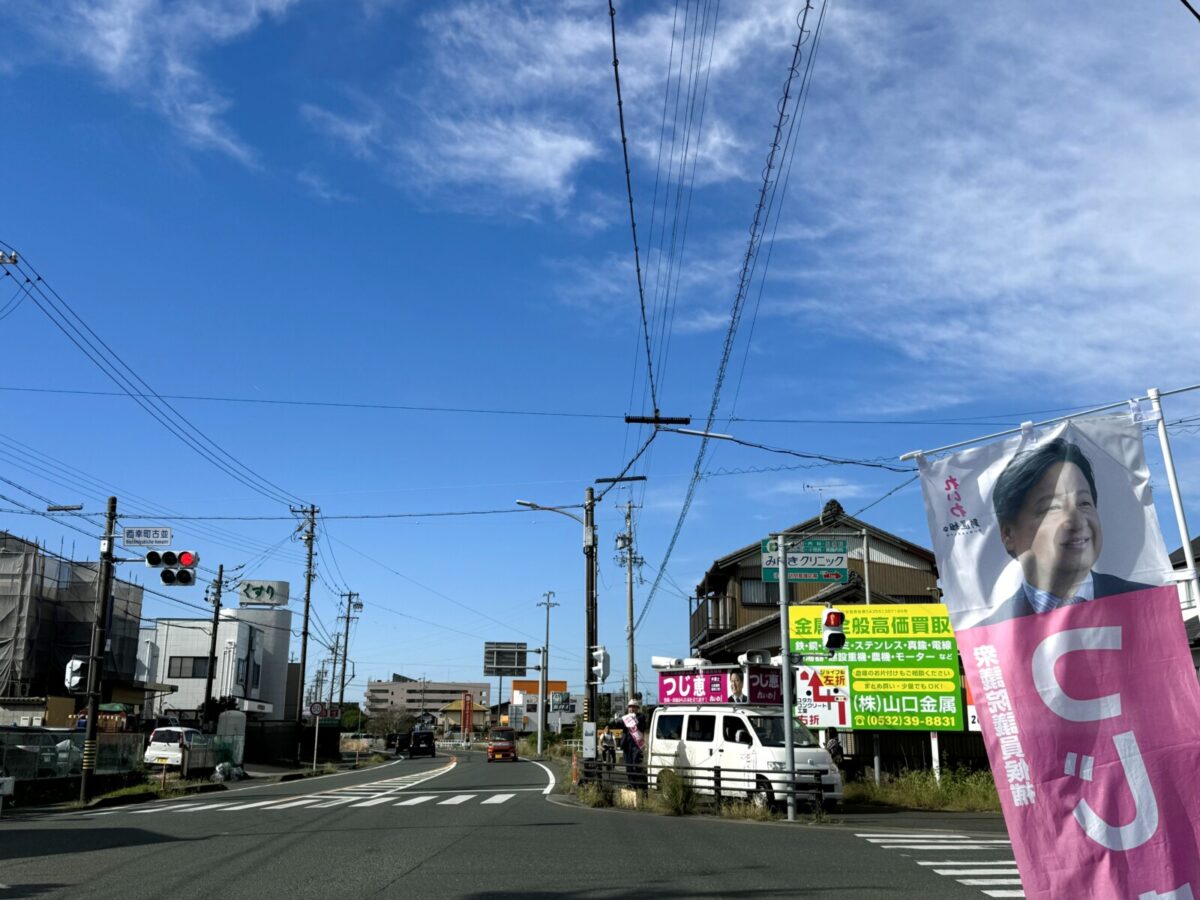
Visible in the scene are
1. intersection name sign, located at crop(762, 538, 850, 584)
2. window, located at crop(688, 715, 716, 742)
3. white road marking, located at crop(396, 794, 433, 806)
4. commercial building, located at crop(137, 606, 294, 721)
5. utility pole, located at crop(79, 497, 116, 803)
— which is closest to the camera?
intersection name sign, located at crop(762, 538, 850, 584)

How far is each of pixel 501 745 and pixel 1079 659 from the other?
58.3m

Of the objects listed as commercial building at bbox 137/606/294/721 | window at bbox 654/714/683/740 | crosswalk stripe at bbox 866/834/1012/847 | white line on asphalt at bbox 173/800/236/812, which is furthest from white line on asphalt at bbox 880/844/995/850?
commercial building at bbox 137/606/294/721

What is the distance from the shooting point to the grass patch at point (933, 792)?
19733mm

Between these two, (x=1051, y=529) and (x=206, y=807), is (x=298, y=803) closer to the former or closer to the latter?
(x=206, y=807)

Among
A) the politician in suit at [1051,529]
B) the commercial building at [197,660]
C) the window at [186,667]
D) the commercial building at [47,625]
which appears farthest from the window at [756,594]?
the window at [186,667]

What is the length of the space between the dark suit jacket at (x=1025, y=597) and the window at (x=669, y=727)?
16186 mm

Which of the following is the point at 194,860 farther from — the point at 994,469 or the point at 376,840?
the point at 994,469

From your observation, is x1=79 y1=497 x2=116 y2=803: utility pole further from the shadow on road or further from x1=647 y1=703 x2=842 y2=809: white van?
x1=647 y1=703 x2=842 y2=809: white van

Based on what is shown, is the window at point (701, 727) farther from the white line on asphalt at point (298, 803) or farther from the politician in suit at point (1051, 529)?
the politician in suit at point (1051, 529)

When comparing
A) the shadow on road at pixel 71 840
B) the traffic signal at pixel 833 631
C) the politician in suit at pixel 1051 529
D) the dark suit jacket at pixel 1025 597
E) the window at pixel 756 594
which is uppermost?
the window at pixel 756 594

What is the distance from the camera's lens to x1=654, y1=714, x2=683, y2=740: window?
1995cm

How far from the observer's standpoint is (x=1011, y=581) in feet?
14.7

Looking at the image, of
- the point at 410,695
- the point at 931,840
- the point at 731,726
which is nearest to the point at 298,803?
the point at 731,726

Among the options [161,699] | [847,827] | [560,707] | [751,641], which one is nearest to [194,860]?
[847,827]
